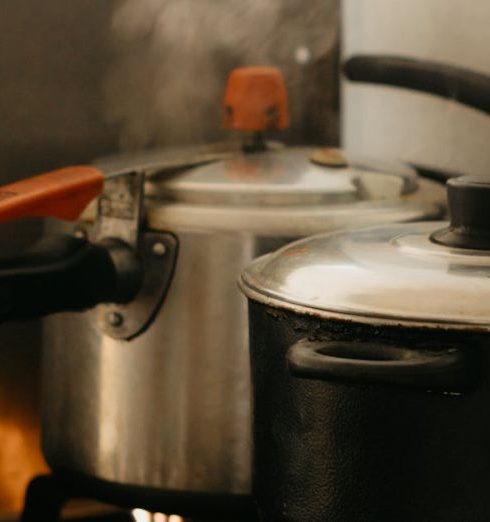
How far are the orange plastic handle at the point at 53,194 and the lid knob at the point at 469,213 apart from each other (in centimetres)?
33

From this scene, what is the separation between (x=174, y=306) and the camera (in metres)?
0.91

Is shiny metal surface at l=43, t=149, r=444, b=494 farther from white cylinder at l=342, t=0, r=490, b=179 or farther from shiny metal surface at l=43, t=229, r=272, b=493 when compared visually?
white cylinder at l=342, t=0, r=490, b=179

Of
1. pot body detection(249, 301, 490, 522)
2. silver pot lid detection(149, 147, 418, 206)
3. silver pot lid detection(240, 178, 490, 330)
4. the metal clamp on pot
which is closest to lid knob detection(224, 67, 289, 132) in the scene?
silver pot lid detection(149, 147, 418, 206)

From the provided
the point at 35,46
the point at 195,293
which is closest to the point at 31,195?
the point at 195,293

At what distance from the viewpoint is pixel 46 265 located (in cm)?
81

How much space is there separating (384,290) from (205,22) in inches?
30.8

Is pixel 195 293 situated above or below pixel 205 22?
below

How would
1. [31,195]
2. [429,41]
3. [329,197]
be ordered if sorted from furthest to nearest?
[429,41] < [329,197] < [31,195]

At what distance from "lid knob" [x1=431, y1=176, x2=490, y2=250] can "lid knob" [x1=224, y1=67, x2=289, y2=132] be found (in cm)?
40

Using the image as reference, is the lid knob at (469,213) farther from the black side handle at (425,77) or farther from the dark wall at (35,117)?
the dark wall at (35,117)

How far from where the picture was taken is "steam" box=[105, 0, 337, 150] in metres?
1.28

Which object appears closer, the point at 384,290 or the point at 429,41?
the point at 384,290

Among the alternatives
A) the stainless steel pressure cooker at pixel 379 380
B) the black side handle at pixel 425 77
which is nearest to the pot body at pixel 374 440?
the stainless steel pressure cooker at pixel 379 380

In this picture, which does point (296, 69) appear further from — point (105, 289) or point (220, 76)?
point (105, 289)
